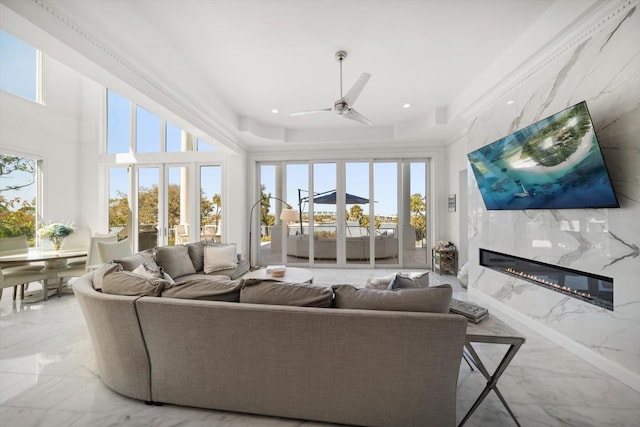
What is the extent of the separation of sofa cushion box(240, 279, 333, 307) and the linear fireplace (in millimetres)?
2267

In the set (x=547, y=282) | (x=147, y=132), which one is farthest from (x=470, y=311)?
(x=147, y=132)

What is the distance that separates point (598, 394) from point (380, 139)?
4551 millimetres

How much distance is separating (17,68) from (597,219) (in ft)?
28.3

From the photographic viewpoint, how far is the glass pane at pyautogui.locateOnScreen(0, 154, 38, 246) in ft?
15.4

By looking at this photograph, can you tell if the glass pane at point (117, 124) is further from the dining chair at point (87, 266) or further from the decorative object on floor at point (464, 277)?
the decorative object on floor at point (464, 277)

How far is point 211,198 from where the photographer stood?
19.8 feet

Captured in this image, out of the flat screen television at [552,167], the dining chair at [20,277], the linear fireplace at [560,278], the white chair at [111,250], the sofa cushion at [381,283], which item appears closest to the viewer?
the sofa cushion at [381,283]

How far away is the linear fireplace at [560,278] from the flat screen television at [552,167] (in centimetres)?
60

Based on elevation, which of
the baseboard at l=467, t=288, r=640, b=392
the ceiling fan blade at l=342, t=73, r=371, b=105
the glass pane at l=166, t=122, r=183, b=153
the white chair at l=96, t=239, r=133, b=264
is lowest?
the baseboard at l=467, t=288, r=640, b=392

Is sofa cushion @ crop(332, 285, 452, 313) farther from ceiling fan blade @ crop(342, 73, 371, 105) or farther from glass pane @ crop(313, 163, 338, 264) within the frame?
glass pane @ crop(313, 163, 338, 264)

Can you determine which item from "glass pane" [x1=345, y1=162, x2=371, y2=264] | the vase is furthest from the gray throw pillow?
"glass pane" [x1=345, y1=162, x2=371, y2=264]

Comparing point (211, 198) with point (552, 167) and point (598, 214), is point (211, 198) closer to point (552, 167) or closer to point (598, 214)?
point (552, 167)

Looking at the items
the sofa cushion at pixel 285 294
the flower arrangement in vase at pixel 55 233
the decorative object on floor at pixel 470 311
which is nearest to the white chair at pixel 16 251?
the flower arrangement in vase at pixel 55 233

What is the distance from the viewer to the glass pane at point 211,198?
6.04 m
